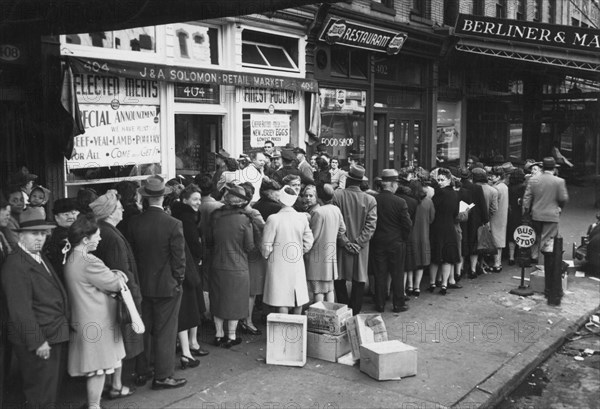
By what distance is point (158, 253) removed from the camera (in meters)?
6.23

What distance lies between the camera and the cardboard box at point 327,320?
23.5 ft

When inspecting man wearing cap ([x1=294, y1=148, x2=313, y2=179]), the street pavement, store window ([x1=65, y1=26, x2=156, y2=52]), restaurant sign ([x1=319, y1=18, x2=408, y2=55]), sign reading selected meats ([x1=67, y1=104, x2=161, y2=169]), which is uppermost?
restaurant sign ([x1=319, y1=18, x2=408, y2=55])

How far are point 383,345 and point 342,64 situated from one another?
10.5 metres

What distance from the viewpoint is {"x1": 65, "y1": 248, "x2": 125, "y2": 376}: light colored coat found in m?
5.48

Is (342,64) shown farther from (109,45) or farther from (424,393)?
(424,393)

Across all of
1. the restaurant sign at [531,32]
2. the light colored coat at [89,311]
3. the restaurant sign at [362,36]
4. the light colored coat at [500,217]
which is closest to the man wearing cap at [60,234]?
the light colored coat at [89,311]

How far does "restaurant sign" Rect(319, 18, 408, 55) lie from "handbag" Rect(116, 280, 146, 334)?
10254 mm

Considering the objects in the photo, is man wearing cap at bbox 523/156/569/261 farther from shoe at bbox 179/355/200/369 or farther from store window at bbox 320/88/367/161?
shoe at bbox 179/355/200/369

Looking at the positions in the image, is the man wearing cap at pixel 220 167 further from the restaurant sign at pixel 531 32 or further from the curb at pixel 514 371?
the restaurant sign at pixel 531 32

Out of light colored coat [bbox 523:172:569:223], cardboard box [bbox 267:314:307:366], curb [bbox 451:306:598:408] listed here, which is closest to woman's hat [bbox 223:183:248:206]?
cardboard box [bbox 267:314:307:366]

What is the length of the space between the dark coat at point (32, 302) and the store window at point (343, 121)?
10765mm

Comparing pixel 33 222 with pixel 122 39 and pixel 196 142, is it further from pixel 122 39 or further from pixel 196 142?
pixel 196 142

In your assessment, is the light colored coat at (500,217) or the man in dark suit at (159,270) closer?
the man in dark suit at (159,270)

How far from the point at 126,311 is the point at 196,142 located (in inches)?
279
